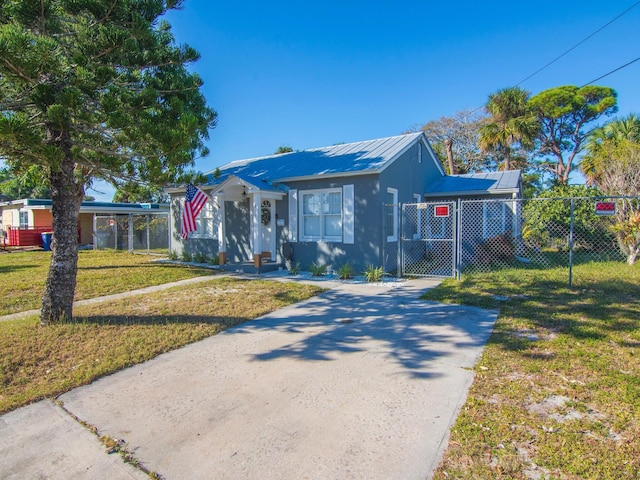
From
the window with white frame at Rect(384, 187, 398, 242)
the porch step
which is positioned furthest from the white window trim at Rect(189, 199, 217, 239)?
the window with white frame at Rect(384, 187, 398, 242)

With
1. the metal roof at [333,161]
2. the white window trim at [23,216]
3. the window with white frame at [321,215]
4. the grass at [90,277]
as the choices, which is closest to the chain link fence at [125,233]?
the white window trim at [23,216]

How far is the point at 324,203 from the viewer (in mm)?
11422

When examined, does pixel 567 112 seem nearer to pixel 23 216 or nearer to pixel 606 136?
pixel 606 136

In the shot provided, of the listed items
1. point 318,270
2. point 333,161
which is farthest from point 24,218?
point 318,270

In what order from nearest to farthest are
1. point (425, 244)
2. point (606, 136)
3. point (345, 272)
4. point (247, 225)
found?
point (345, 272)
point (247, 225)
point (425, 244)
point (606, 136)

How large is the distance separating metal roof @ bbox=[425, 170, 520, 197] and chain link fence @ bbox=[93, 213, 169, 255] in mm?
15041

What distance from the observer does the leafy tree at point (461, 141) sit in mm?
30484

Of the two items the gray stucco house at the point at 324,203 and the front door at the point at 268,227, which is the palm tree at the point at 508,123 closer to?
the gray stucco house at the point at 324,203

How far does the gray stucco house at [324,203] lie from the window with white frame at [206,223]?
0.04m

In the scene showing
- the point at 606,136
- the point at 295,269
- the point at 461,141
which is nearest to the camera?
the point at 295,269

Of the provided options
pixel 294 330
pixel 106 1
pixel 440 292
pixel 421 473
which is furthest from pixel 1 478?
pixel 440 292

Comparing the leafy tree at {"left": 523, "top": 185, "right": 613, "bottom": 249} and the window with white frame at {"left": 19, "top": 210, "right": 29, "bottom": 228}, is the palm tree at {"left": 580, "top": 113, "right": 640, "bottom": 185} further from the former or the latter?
the window with white frame at {"left": 19, "top": 210, "right": 29, "bottom": 228}

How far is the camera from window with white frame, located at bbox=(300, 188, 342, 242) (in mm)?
11211

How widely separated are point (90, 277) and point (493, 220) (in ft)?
46.8
